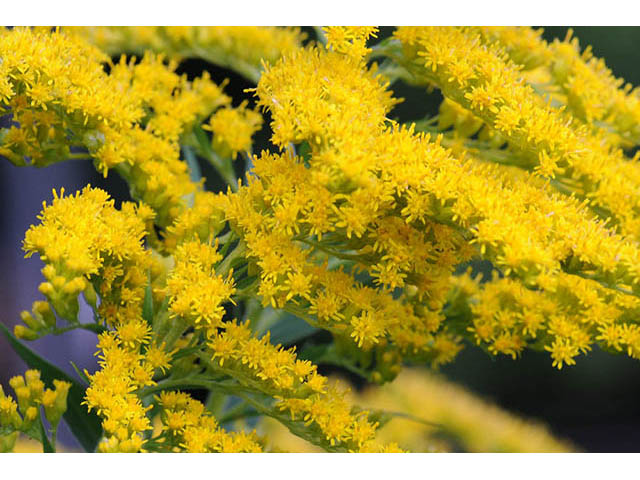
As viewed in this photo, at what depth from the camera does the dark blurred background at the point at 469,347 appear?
0.85m

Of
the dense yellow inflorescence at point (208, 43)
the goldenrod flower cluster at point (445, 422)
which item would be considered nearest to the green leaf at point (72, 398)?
the goldenrod flower cluster at point (445, 422)

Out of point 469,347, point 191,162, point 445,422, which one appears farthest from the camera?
point 469,347

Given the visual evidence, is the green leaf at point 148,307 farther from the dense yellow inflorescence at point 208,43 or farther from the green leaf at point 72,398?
the dense yellow inflorescence at point 208,43

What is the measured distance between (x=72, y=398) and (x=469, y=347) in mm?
792

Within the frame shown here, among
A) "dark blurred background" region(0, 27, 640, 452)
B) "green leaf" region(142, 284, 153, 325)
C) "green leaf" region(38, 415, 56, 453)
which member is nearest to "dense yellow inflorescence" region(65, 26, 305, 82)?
"dark blurred background" region(0, 27, 640, 452)

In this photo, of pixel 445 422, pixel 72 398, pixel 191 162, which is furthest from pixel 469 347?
pixel 72 398

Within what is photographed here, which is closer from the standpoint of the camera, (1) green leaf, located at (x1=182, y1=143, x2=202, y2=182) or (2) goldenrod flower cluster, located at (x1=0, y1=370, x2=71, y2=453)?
(2) goldenrod flower cluster, located at (x1=0, y1=370, x2=71, y2=453)

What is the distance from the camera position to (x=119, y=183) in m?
0.78

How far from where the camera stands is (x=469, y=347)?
1.30 m

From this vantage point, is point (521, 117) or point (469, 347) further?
point (469, 347)

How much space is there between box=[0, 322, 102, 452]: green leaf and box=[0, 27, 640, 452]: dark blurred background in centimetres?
3

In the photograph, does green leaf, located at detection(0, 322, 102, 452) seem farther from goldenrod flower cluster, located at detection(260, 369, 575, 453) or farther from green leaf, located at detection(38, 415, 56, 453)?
goldenrod flower cluster, located at detection(260, 369, 575, 453)

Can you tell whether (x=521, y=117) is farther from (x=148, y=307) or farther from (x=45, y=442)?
(x=45, y=442)

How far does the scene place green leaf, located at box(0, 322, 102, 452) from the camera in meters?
0.69
